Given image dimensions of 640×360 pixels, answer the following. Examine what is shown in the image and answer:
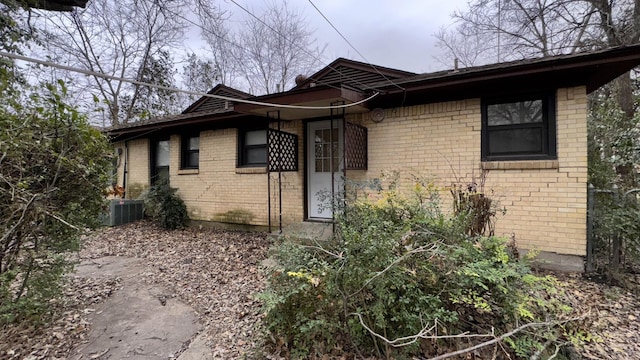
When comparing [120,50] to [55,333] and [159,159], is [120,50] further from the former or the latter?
[55,333]


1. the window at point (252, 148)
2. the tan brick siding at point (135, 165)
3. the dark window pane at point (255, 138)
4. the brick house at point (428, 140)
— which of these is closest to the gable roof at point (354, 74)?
the brick house at point (428, 140)

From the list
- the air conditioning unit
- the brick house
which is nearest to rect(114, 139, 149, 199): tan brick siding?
the air conditioning unit

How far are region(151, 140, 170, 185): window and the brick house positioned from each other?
5.03 ft

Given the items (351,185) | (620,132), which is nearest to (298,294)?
(351,185)

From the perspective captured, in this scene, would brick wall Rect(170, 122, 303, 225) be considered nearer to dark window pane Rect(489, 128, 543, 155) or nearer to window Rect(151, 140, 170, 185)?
window Rect(151, 140, 170, 185)

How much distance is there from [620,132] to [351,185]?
17.1 feet

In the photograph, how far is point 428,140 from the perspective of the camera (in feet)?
17.4

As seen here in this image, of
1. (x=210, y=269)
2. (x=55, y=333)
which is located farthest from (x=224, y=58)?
(x=55, y=333)

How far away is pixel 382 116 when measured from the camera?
572 centimetres

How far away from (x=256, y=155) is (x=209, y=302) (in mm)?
4316

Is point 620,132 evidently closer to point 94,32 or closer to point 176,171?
point 176,171

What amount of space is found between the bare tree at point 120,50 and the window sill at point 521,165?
45.9ft

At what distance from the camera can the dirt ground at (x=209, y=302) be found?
2648 millimetres

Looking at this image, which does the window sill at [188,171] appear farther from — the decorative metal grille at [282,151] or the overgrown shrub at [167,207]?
the decorative metal grille at [282,151]
